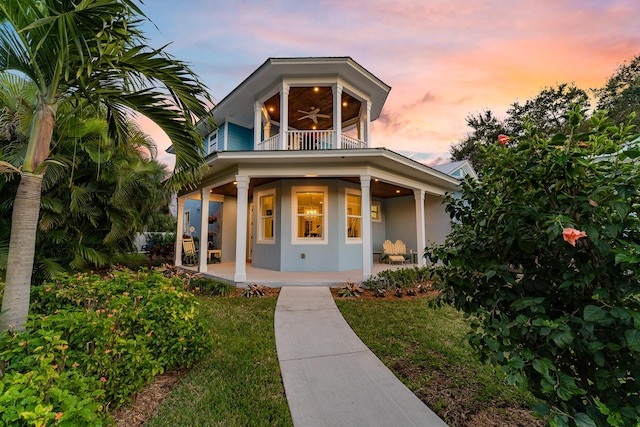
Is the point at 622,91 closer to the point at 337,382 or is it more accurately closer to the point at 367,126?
the point at 367,126

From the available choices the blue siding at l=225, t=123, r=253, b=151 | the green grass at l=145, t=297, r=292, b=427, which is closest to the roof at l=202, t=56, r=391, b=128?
the blue siding at l=225, t=123, r=253, b=151

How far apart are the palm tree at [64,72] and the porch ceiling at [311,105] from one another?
5.75m

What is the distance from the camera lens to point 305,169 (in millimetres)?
7316

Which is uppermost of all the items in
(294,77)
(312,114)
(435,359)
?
(294,77)

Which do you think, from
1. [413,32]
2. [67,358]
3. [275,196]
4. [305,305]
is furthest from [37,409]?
[413,32]

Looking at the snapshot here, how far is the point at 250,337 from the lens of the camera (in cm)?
386

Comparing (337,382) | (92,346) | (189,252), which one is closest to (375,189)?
(189,252)

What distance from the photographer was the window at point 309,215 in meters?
8.75

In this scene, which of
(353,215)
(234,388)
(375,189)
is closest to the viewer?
(234,388)

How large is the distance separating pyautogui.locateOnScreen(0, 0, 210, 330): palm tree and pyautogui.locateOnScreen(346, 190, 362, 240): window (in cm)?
677

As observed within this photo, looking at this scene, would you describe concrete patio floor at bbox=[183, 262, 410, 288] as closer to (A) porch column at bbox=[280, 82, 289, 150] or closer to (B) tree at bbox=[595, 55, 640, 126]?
(A) porch column at bbox=[280, 82, 289, 150]

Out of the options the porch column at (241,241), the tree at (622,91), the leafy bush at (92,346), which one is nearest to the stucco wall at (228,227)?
the porch column at (241,241)

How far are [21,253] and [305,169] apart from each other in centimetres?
Answer: 572

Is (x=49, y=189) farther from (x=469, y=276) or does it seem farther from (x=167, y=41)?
(x=469, y=276)
